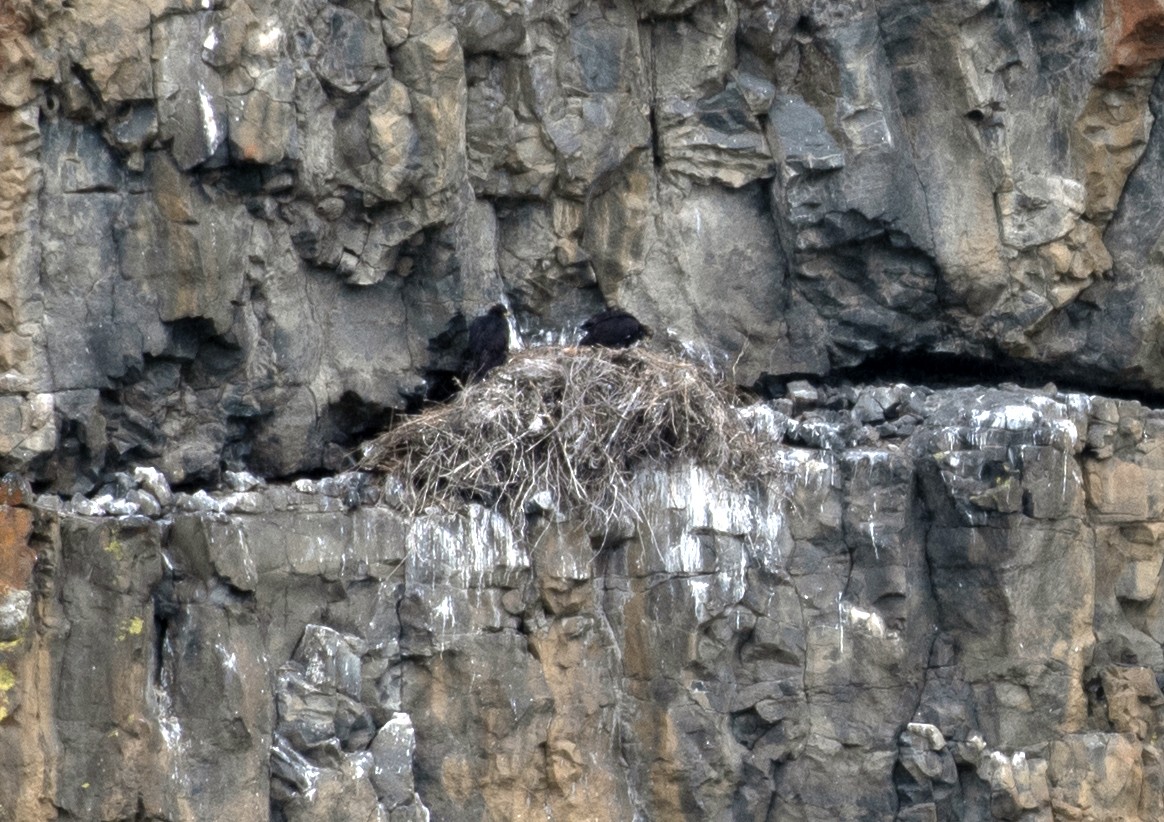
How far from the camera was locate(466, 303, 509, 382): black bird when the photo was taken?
440 inches

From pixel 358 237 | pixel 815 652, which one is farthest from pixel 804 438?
pixel 358 237

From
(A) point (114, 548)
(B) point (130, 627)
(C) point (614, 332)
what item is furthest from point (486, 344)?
(B) point (130, 627)

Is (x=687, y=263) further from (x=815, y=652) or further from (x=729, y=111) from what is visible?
(x=815, y=652)

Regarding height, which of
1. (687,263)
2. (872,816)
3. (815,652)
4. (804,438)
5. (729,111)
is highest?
(729,111)

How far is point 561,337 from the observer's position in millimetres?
12000

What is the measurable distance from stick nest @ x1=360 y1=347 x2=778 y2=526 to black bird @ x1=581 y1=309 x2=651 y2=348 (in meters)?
0.48

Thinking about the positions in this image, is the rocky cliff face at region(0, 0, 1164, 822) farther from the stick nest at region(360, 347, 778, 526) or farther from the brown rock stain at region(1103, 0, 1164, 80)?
the stick nest at region(360, 347, 778, 526)

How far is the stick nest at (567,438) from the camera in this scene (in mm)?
10367

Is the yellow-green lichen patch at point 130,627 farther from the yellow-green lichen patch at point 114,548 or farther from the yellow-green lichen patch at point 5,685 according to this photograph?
the yellow-green lichen patch at point 5,685

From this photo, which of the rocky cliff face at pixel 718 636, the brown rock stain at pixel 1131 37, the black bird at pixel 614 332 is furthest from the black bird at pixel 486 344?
the brown rock stain at pixel 1131 37

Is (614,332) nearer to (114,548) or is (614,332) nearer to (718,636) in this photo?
(718,636)

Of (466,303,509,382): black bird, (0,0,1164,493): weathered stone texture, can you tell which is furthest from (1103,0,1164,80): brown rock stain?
(466,303,509,382): black bird

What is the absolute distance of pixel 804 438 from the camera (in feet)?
36.4

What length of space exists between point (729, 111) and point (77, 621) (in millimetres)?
5150
